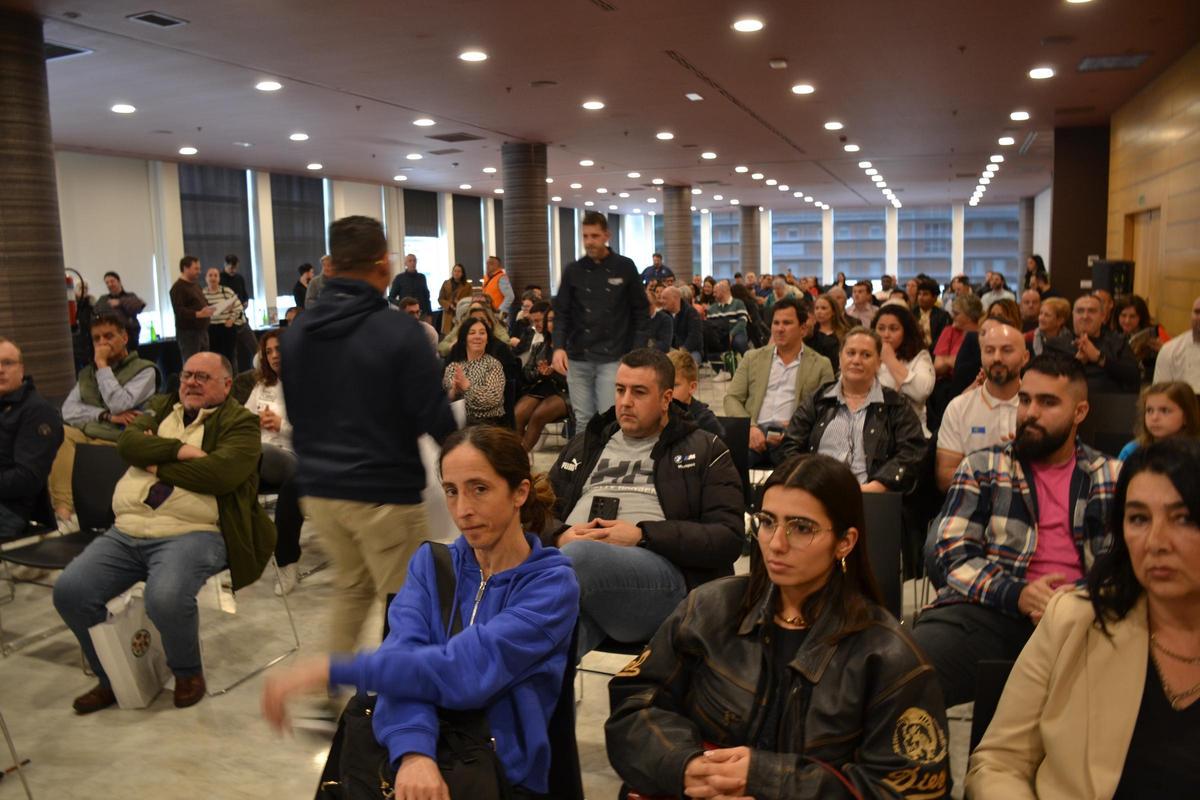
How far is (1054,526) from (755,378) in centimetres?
269

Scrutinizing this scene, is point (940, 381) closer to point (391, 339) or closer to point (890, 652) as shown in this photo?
point (391, 339)

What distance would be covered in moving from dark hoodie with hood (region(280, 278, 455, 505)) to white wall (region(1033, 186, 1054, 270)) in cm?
2544

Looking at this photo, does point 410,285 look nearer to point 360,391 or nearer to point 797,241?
point 360,391

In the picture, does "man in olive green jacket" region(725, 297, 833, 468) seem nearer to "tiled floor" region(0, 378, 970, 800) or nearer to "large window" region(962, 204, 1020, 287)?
"tiled floor" region(0, 378, 970, 800)

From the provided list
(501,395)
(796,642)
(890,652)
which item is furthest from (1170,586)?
(501,395)

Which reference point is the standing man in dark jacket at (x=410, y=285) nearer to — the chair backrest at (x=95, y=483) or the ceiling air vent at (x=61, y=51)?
the ceiling air vent at (x=61, y=51)

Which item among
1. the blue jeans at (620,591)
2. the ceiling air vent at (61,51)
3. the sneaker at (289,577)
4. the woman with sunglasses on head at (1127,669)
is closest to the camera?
the woman with sunglasses on head at (1127,669)

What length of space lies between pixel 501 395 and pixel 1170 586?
16.0ft

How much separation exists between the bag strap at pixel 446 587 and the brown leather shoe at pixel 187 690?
6.72 feet

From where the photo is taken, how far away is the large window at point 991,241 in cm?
3534

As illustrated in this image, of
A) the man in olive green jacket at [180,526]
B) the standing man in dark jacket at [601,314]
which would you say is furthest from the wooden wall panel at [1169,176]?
the man in olive green jacket at [180,526]

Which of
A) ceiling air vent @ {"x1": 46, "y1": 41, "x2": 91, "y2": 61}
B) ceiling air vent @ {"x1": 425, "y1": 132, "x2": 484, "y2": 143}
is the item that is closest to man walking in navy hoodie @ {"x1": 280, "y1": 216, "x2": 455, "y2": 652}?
ceiling air vent @ {"x1": 46, "y1": 41, "x2": 91, "y2": 61}

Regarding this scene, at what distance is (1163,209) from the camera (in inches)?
387

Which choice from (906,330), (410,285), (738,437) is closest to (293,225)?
(410,285)
